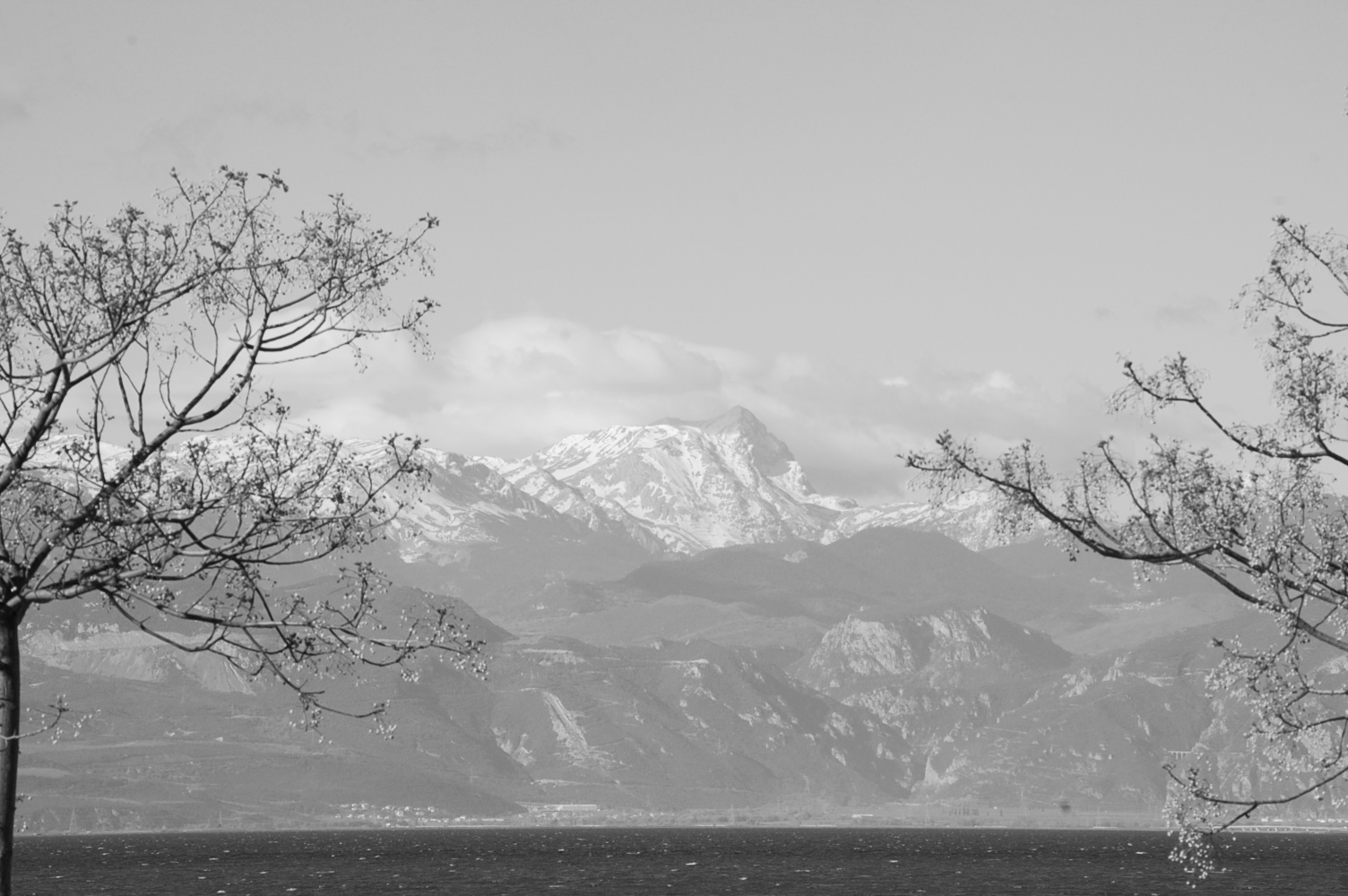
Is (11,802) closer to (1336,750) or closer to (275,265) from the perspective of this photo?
(275,265)

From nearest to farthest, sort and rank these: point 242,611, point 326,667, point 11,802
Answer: point 11,802
point 242,611
point 326,667

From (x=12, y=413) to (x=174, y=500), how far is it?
12.8 ft

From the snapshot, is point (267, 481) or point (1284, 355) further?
point (1284, 355)

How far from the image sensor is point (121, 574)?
3020cm

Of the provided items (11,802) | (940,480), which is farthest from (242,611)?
(940,480)

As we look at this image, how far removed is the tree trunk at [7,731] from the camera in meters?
29.1

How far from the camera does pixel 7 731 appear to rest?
29.4 m

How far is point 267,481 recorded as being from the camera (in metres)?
31.8

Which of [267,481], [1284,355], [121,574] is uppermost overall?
[1284,355]

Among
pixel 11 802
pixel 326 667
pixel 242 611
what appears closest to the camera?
pixel 11 802

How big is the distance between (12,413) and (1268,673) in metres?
25.8

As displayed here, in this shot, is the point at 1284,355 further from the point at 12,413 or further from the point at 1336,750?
the point at 12,413

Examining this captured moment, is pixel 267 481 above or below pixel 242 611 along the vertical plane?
above

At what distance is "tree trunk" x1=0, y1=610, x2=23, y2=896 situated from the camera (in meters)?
29.1
